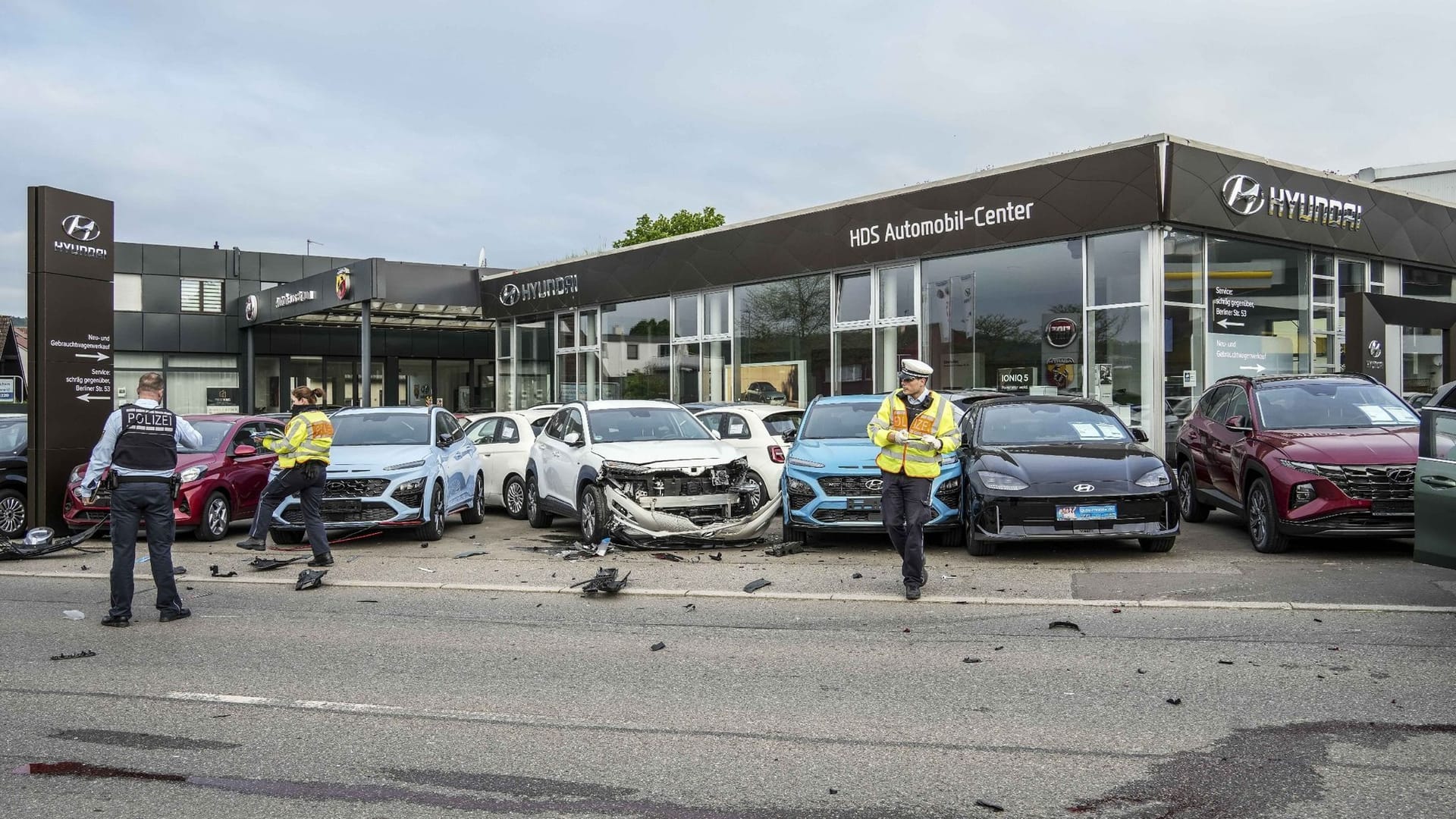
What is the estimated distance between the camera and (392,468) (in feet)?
42.1

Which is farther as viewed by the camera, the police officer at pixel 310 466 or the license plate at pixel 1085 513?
the police officer at pixel 310 466

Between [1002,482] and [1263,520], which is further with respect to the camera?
[1263,520]

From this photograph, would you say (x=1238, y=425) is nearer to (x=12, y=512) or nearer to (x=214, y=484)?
(x=214, y=484)

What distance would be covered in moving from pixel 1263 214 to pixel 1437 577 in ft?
38.5

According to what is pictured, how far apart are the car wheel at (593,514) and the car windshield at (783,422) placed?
3.41m

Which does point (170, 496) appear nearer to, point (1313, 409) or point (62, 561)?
point (62, 561)

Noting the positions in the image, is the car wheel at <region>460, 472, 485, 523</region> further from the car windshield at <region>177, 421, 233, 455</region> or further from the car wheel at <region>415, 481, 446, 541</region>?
the car windshield at <region>177, 421, 233, 455</region>

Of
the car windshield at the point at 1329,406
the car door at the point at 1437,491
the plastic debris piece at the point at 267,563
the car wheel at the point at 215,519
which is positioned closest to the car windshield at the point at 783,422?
the car windshield at the point at 1329,406

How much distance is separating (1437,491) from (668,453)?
7.13m

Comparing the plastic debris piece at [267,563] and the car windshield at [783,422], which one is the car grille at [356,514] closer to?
the plastic debris piece at [267,563]

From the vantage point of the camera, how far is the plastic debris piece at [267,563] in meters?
11.0

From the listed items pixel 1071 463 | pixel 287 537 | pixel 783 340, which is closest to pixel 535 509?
pixel 287 537

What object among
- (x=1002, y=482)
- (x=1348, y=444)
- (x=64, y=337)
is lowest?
(x=1002, y=482)

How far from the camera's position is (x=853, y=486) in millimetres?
11422
